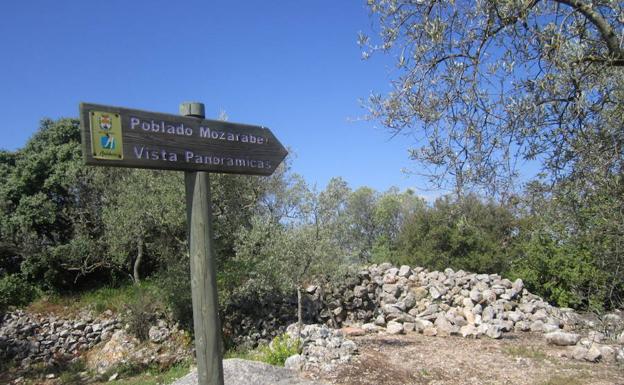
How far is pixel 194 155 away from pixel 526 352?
955 centimetres

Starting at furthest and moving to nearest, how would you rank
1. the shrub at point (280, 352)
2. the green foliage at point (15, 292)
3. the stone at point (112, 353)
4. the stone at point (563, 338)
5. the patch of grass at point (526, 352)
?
the green foliage at point (15, 292) < the stone at point (112, 353) < the stone at point (563, 338) < the patch of grass at point (526, 352) < the shrub at point (280, 352)

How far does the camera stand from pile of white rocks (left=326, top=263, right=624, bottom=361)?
1239cm

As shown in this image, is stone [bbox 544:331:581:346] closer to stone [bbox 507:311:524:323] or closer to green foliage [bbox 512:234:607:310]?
stone [bbox 507:311:524:323]

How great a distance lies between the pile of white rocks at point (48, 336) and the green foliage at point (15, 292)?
0.59m

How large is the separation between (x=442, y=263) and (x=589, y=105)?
16.2 m

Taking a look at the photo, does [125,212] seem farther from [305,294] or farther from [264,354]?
[264,354]

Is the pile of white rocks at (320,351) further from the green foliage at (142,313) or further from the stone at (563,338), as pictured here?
the green foliage at (142,313)

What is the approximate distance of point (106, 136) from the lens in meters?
2.85

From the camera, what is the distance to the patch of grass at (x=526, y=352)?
9.85m

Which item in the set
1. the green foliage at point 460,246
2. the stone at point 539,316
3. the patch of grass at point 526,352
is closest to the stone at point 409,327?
the patch of grass at point 526,352

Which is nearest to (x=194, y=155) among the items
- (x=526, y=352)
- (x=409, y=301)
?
(x=526, y=352)

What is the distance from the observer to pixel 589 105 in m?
3.97

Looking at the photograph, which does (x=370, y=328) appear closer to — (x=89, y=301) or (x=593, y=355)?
(x=593, y=355)

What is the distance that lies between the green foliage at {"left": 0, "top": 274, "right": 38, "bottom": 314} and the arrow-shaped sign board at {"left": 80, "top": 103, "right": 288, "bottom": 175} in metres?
16.1
